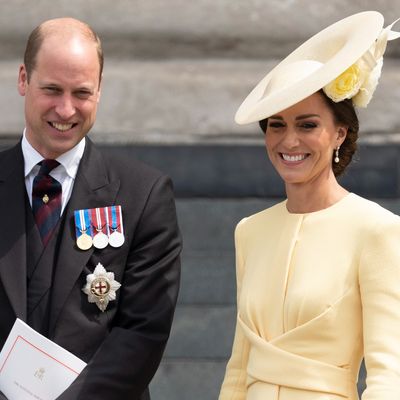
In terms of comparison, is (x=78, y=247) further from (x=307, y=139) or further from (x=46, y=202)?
(x=307, y=139)

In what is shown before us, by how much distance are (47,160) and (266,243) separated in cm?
70

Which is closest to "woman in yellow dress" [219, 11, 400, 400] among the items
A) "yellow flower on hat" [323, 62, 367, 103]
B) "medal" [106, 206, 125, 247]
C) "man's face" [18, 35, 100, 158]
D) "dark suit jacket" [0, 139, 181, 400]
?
"yellow flower on hat" [323, 62, 367, 103]

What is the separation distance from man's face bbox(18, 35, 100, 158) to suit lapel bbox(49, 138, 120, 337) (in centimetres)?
13

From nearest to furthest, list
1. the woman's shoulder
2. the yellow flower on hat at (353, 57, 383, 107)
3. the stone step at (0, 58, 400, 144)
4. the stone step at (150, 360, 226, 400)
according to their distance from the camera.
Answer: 1. the yellow flower on hat at (353, 57, 383, 107)
2. the woman's shoulder
3. the stone step at (150, 360, 226, 400)
4. the stone step at (0, 58, 400, 144)

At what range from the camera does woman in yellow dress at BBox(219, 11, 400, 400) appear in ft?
12.0

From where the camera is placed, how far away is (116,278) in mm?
4090

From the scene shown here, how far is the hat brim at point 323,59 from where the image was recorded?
12.4ft

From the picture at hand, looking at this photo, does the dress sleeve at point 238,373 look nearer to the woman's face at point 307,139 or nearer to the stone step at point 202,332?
the woman's face at point 307,139

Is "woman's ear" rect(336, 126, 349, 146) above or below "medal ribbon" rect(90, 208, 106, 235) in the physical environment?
above

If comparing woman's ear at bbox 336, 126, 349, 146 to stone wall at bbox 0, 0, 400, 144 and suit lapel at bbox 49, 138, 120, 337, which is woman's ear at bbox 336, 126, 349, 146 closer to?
suit lapel at bbox 49, 138, 120, 337

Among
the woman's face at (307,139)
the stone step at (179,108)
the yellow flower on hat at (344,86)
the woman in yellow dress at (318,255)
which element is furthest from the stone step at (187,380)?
the yellow flower on hat at (344,86)

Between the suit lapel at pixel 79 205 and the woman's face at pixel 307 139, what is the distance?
1.93 feet

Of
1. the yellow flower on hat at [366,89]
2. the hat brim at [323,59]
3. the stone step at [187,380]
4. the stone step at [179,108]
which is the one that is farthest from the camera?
the stone step at [179,108]

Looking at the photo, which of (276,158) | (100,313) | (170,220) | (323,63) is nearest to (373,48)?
(323,63)
